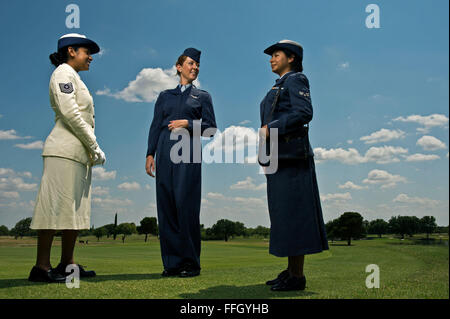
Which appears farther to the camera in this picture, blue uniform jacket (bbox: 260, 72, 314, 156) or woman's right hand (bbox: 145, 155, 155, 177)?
woman's right hand (bbox: 145, 155, 155, 177)

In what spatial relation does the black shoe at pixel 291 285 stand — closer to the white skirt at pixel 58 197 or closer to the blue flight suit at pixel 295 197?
the blue flight suit at pixel 295 197

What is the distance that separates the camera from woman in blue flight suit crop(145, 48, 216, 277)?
521 centimetres

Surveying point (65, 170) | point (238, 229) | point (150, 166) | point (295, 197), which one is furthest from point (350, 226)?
point (65, 170)

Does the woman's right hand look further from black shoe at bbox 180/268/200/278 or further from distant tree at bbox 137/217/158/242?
distant tree at bbox 137/217/158/242

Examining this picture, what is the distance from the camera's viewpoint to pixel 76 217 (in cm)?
457

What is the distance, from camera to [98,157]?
187 inches

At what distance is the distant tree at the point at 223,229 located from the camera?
38.0 m

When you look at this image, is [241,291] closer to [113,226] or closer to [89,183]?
[89,183]

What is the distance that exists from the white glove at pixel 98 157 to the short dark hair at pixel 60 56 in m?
1.30

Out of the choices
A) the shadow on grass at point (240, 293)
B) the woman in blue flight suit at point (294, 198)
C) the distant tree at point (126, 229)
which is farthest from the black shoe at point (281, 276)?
the distant tree at point (126, 229)

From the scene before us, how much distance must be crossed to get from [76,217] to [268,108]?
8.73 feet

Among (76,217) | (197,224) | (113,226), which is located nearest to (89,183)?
(76,217)

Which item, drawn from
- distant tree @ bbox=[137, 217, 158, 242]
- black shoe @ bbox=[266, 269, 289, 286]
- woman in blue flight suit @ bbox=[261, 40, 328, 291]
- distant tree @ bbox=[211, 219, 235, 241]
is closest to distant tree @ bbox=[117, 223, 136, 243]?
distant tree @ bbox=[137, 217, 158, 242]
